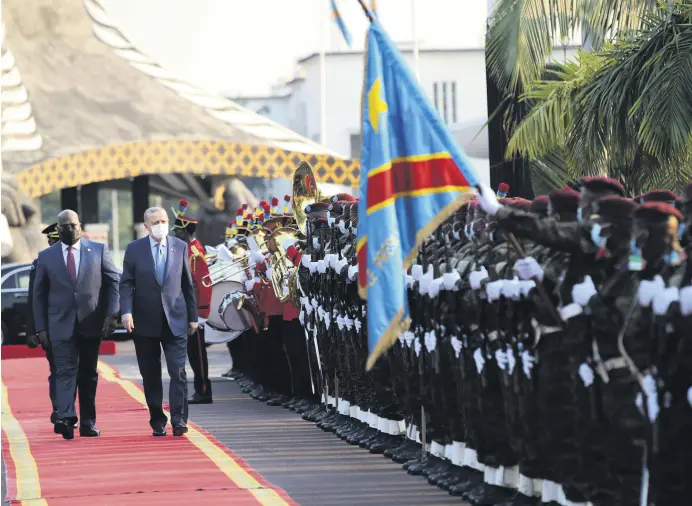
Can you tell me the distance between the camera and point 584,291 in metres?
7.55

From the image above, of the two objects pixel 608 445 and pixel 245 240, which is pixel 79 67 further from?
pixel 608 445

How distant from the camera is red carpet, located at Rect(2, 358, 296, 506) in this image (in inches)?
385

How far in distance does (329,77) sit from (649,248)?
212ft

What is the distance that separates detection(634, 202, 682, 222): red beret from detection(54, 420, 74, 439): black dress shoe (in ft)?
24.6

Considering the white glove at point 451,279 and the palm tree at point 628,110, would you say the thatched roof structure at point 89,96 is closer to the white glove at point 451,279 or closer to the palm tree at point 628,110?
the palm tree at point 628,110

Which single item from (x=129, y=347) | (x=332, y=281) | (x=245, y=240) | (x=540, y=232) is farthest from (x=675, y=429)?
(x=129, y=347)

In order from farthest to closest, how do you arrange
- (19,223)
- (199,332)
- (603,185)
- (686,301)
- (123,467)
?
(19,223)
(199,332)
(123,467)
(603,185)
(686,301)

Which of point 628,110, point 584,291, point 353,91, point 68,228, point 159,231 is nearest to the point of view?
point 584,291

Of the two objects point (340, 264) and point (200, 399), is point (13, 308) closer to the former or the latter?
point (200, 399)

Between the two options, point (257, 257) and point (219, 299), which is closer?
point (257, 257)

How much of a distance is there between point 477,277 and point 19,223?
110 feet

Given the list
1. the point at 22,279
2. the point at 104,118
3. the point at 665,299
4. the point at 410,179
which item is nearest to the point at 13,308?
the point at 22,279

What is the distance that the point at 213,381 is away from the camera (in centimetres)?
2023

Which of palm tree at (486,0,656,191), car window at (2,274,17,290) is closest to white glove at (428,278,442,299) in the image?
palm tree at (486,0,656,191)
